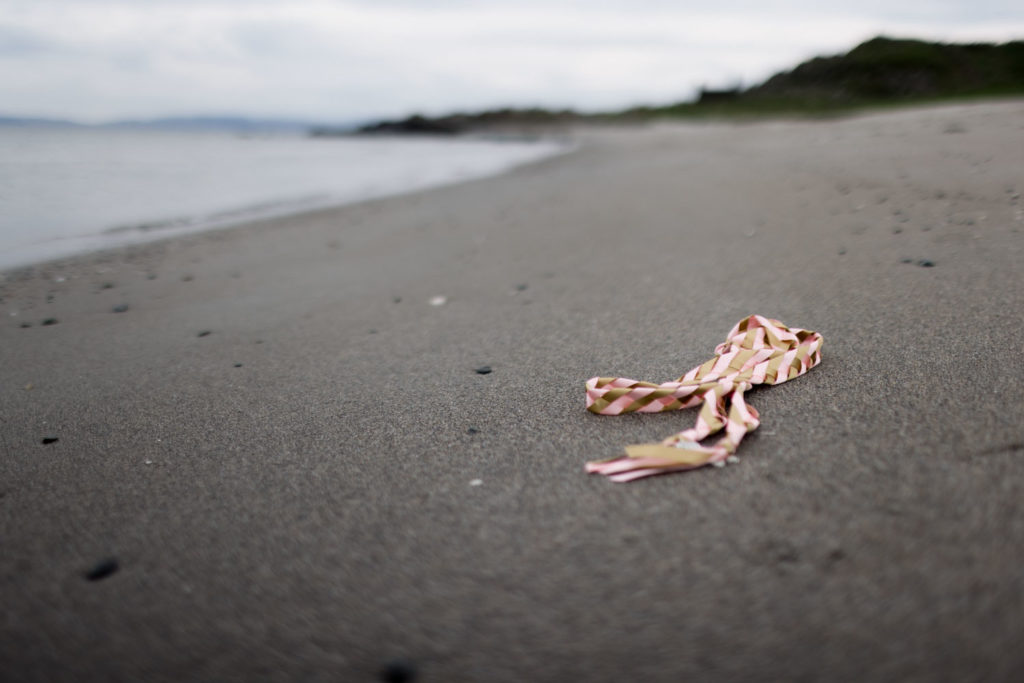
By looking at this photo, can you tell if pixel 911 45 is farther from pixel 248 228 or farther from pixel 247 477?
pixel 247 477

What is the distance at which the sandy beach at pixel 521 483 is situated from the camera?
1.38 m

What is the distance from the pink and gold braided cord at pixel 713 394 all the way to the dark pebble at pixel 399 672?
0.84 metres

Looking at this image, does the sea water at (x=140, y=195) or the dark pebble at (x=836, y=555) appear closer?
the dark pebble at (x=836, y=555)

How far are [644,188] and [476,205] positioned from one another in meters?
2.12

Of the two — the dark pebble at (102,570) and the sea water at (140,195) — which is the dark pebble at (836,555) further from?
the sea water at (140,195)

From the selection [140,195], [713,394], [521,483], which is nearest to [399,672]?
[521,483]

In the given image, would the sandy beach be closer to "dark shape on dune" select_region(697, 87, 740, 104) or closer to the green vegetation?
the green vegetation

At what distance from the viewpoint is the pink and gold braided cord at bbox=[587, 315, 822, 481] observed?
6.54 ft

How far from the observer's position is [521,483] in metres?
1.98

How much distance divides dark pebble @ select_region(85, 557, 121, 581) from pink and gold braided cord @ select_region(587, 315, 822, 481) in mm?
1338

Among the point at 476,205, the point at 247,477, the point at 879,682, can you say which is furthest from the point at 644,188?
the point at 879,682

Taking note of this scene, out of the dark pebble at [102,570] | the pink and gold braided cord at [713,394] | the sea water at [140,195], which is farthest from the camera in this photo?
the sea water at [140,195]

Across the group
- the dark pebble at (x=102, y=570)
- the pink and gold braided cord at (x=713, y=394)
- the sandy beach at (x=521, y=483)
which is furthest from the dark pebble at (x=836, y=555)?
the dark pebble at (x=102, y=570)

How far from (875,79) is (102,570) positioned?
4867 centimetres
